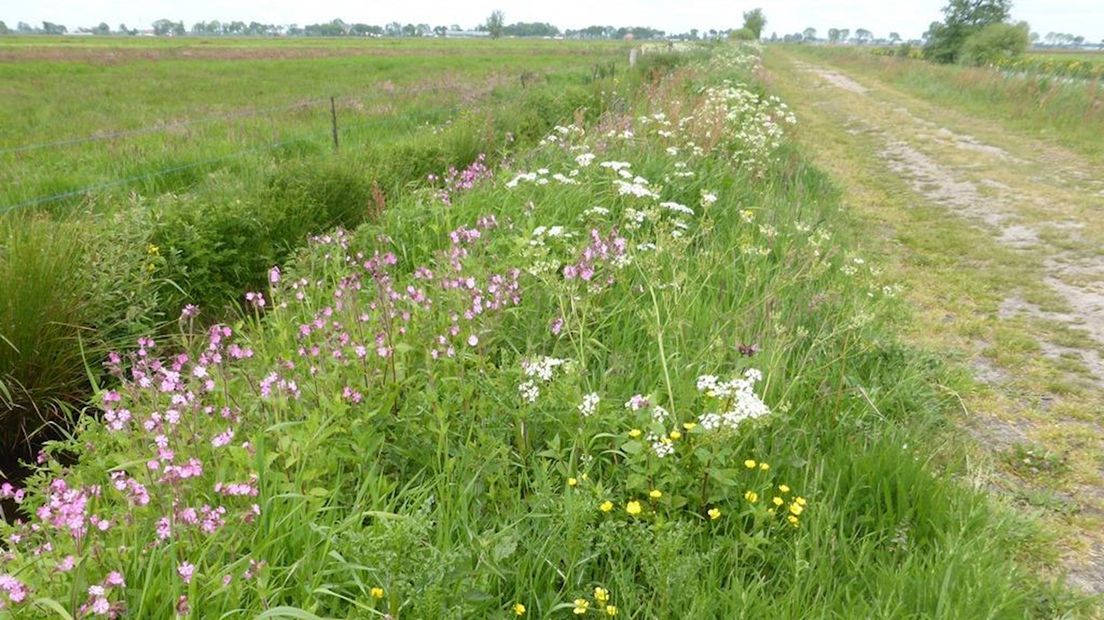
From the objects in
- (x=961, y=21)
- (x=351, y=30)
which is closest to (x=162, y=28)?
(x=351, y=30)

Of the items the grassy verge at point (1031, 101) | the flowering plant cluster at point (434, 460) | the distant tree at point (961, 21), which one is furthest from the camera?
the distant tree at point (961, 21)

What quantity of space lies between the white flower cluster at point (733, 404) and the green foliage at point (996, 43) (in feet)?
161

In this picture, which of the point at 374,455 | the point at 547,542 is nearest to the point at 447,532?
the point at 547,542

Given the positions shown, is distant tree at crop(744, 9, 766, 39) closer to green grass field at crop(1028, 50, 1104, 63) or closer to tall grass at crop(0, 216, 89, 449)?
green grass field at crop(1028, 50, 1104, 63)

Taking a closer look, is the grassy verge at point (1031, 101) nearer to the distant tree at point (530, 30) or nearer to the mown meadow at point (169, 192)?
the mown meadow at point (169, 192)

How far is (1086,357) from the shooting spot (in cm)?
490

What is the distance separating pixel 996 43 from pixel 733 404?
2109 inches

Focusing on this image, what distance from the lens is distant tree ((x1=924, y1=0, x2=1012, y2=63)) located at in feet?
166

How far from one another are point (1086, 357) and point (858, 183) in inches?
241

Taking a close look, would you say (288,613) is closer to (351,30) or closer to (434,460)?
(434,460)

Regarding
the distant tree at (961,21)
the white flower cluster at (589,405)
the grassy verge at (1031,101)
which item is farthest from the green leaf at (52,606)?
the distant tree at (961,21)

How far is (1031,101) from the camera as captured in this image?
1811 cm

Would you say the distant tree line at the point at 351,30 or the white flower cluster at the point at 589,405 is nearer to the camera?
the white flower cluster at the point at 589,405

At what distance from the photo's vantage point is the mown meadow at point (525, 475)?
211cm
